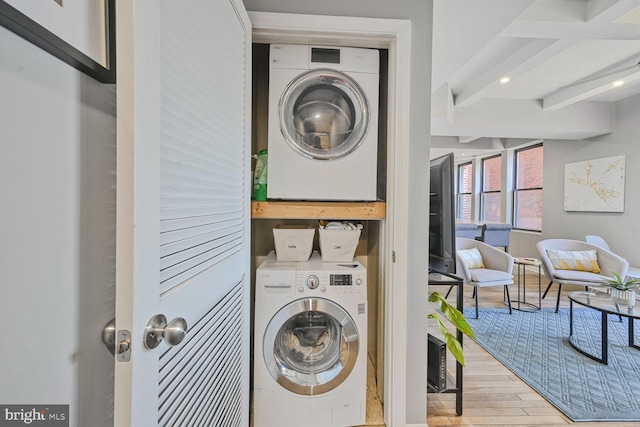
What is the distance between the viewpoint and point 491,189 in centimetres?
658

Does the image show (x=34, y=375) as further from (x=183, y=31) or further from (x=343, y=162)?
(x=343, y=162)

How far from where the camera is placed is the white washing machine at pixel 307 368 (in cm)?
146

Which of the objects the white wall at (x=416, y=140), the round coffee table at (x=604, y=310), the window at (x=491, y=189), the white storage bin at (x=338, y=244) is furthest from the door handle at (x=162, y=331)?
the window at (x=491, y=189)

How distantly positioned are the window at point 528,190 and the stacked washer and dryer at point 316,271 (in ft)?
17.6

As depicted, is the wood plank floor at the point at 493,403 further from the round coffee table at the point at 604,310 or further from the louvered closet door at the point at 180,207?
the louvered closet door at the point at 180,207

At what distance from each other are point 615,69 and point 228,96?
13.8 ft

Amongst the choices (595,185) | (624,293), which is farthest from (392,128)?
(595,185)

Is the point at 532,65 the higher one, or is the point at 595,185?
the point at 532,65

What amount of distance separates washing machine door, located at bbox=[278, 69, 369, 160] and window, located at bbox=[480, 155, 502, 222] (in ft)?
19.1

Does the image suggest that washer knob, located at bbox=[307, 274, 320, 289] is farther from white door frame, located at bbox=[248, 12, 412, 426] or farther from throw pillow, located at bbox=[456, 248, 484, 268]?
throw pillow, located at bbox=[456, 248, 484, 268]

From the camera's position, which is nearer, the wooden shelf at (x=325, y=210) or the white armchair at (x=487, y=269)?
the wooden shelf at (x=325, y=210)

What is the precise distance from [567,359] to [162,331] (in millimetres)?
3093

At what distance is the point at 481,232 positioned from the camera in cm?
503

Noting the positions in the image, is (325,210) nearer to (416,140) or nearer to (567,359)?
(416,140)
